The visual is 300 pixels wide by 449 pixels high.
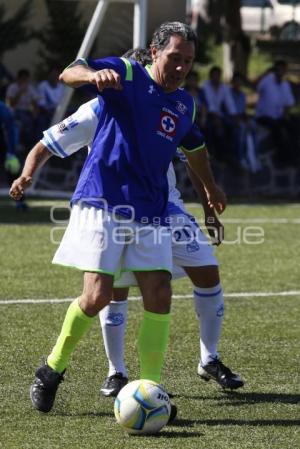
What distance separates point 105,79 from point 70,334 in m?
1.34

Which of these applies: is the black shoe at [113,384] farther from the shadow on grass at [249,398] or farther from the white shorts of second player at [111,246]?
the white shorts of second player at [111,246]

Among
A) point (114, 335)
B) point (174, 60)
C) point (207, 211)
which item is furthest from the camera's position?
point (207, 211)

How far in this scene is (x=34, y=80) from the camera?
18.4m

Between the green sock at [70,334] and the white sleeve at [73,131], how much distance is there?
2.70 feet

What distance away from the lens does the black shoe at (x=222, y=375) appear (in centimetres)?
627

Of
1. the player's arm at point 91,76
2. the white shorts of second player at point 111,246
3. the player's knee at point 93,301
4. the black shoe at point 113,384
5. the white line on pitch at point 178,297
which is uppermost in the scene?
the player's arm at point 91,76

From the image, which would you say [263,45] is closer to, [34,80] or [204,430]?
[34,80]

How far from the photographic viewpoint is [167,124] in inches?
223

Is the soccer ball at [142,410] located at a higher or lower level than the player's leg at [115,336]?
higher

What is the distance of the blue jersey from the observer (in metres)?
5.55

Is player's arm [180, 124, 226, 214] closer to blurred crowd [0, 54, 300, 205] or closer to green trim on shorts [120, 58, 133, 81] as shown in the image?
green trim on shorts [120, 58, 133, 81]

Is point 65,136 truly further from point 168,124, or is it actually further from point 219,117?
point 219,117

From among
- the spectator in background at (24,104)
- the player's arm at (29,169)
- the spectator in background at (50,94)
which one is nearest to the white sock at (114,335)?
the player's arm at (29,169)

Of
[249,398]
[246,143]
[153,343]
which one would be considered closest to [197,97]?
[246,143]
